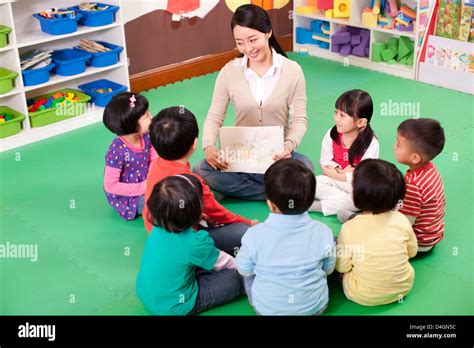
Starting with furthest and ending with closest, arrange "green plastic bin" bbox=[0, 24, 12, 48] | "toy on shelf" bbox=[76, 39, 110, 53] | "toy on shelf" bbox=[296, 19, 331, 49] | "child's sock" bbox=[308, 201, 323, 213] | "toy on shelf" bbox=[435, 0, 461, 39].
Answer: "toy on shelf" bbox=[296, 19, 331, 49] < "toy on shelf" bbox=[435, 0, 461, 39] < "toy on shelf" bbox=[76, 39, 110, 53] < "green plastic bin" bbox=[0, 24, 12, 48] < "child's sock" bbox=[308, 201, 323, 213]

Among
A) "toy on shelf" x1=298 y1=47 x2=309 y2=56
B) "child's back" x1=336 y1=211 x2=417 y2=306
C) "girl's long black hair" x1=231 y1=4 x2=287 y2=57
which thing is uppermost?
"girl's long black hair" x1=231 y1=4 x2=287 y2=57

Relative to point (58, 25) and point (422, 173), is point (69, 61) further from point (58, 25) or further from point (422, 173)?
point (422, 173)

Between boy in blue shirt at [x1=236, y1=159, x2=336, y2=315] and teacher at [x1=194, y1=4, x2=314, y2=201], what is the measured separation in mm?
960

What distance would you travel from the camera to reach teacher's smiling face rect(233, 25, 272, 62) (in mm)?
3061

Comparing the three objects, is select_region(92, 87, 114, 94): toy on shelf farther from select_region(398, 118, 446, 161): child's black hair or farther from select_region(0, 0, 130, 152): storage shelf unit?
select_region(398, 118, 446, 161): child's black hair

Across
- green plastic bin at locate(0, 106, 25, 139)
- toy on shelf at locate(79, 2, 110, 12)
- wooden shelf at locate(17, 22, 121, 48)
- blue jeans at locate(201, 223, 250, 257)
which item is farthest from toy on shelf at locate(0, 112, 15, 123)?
blue jeans at locate(201, 223, 250, 257)

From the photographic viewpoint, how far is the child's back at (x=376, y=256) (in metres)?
2.37

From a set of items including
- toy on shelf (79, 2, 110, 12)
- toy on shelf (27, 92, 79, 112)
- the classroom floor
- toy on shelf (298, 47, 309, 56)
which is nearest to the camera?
the classroom floor

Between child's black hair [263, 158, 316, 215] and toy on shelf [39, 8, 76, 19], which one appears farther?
toy on shelf [39, 8, 76, 19]

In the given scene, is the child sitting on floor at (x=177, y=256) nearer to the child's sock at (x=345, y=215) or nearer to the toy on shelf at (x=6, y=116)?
the child's sock at (x=345, y=215)

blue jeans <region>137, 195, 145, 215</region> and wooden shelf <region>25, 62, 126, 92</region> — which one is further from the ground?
wooden shelf <region>25, 62, 126, 92</region>

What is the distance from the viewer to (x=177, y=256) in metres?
2.30

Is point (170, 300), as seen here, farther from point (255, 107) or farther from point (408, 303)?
point (255, 107)

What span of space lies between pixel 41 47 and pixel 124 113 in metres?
1.80
